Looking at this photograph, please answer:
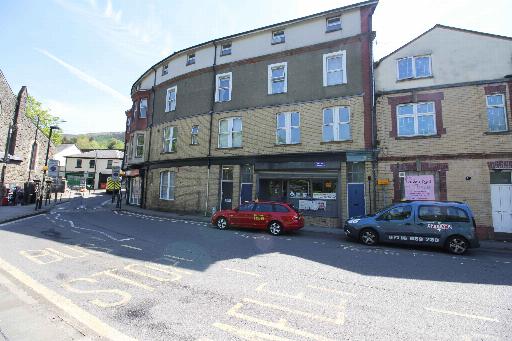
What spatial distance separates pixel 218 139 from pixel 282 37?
8148 millimetres

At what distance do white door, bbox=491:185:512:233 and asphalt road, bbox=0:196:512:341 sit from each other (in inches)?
138

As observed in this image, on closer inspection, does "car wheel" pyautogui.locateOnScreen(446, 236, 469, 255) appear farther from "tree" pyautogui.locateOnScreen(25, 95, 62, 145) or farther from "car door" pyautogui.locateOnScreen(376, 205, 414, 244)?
"tree" pyautogui.locateOnScreen(25, 95, 62, 145)

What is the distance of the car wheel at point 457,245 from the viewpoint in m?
9.79

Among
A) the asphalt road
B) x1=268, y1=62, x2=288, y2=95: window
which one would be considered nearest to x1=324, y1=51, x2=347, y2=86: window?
x1=268, y1=62, x2=288, y2=95: window

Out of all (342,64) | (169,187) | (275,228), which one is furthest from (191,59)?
(275,228)

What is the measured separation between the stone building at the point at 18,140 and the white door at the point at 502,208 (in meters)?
30.7

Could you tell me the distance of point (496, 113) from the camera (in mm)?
13500

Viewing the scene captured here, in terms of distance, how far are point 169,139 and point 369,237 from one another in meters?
17.2

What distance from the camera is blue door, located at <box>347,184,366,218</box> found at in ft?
48.9

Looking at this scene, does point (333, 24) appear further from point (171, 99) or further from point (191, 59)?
point (171, 99)

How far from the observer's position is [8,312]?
14.1 feet

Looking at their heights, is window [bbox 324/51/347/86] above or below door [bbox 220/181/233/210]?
above

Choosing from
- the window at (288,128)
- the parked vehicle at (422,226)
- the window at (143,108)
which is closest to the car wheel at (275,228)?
the parked vehicle at (422,226)

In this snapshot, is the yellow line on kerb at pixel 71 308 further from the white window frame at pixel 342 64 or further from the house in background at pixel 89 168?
the house in background at pixel 89 168
